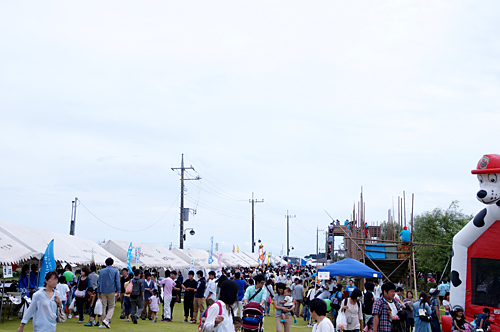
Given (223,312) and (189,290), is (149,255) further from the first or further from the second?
(223,312)

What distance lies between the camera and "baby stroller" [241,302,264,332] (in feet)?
28.1

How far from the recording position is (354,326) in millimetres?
9609

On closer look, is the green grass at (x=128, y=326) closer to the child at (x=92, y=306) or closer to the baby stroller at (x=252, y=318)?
the child at (x=92, y=306)

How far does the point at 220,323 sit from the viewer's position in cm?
569

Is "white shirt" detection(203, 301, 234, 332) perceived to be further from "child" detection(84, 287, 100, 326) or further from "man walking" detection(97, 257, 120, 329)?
"child" detection(84, 287, 100, 326)

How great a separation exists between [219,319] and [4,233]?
11062 mm

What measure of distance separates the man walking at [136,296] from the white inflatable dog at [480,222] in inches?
373

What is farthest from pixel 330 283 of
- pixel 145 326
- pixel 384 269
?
pixel 384 269

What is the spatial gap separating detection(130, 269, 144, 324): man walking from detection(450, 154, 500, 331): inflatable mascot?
948cm

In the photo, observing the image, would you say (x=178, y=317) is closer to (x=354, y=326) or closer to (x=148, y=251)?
(x=148, y=251)

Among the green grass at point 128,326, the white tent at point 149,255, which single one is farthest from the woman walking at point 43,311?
the white tent at point 149,255

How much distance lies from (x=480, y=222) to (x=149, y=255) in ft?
55.3

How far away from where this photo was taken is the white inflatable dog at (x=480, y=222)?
12320 millimetres

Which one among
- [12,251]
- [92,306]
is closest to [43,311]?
[12,251]
